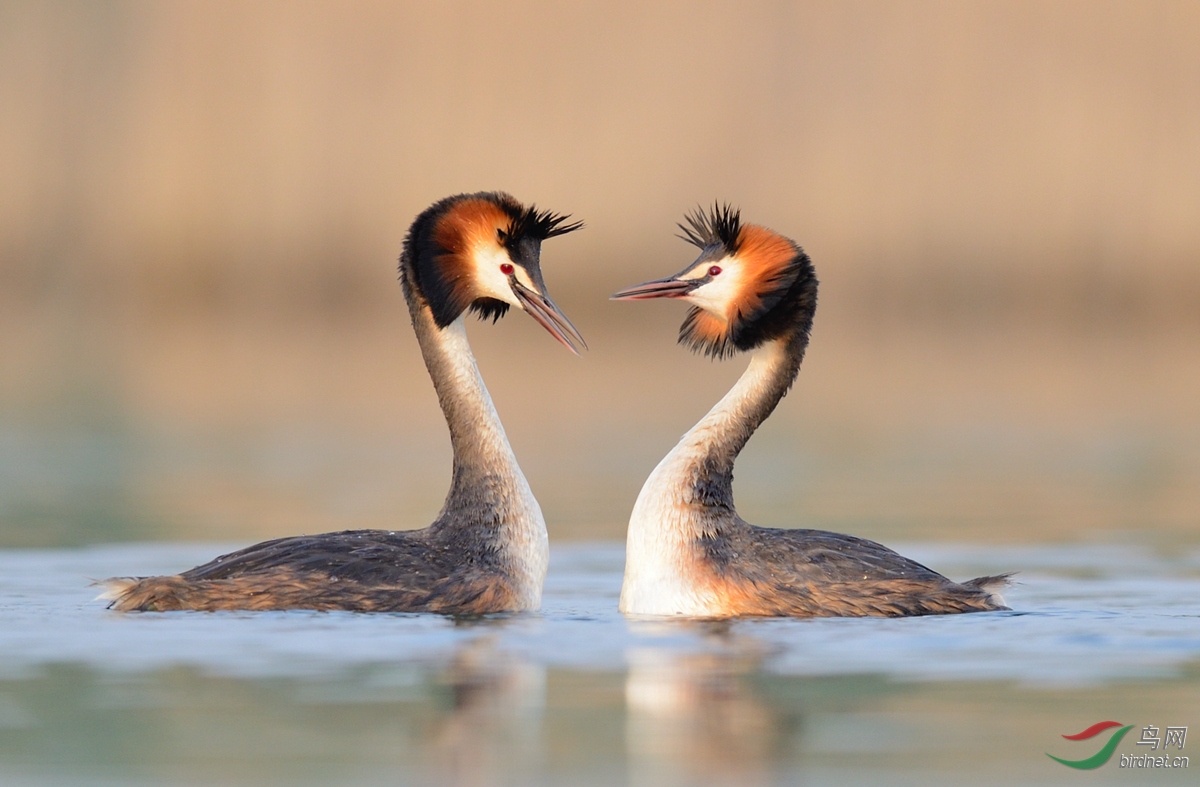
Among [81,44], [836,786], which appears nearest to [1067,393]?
[836,786]

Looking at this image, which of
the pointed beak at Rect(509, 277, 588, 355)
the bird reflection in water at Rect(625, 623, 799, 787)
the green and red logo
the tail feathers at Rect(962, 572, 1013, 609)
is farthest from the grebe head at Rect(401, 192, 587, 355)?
the green and red logo

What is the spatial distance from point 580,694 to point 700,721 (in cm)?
72

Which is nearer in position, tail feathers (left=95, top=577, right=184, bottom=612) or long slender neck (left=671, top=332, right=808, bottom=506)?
tail feathers (left=95, top=577, right=184, bottom=612)

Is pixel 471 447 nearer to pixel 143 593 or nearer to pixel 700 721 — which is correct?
pixel 143 593

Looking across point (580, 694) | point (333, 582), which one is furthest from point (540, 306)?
point (580, 694)

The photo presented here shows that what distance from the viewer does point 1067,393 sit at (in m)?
26.5

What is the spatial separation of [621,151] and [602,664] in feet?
175

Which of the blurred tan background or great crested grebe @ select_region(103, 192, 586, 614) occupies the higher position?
the blurred tan background

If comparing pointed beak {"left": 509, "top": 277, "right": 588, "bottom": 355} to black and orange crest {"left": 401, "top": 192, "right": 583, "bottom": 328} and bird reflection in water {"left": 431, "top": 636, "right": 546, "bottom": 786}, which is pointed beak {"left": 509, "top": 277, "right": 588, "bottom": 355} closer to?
black and orange crest {"left": 401, "top": 192, "right": 583, "bottom": 328}

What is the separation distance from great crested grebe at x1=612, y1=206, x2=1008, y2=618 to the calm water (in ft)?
0.87

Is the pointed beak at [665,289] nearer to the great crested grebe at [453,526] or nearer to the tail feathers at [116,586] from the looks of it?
the great crested grebe at [453,526]

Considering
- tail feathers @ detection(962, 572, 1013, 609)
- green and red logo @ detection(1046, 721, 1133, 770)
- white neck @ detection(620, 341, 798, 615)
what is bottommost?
green and red logo @ detection(1046, 721, 1133, 770)

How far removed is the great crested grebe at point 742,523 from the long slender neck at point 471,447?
0.72 meters

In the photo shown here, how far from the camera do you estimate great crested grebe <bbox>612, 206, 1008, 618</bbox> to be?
35.5ft
